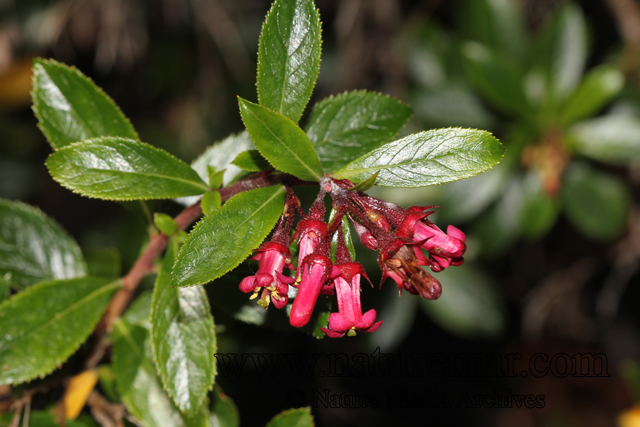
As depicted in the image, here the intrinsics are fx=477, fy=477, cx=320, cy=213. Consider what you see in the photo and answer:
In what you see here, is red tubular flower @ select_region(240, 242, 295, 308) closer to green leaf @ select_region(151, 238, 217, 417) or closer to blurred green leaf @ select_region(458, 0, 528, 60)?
green leaf @ select_region(151, 238, 217, 417)

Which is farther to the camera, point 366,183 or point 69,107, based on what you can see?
point 69,107

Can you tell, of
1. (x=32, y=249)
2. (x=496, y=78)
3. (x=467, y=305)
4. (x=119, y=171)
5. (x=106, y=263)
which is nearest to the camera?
(x=119, y=171)

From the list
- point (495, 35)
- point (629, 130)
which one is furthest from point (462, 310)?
point (495, 35)

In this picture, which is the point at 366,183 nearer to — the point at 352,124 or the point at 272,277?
the point at 272,277

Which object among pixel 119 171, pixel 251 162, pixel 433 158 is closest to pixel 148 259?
pixel 119 171

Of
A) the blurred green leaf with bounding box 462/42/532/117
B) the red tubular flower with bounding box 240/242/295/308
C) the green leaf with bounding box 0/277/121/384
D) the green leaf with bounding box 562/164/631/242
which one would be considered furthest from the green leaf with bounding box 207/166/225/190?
the green leaf with bounding box 562/164/631/242

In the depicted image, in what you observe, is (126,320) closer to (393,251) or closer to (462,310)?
(393,251)

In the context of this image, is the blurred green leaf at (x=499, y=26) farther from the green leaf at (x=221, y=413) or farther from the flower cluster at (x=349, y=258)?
the green leaf at (x=221, y=413)
